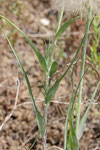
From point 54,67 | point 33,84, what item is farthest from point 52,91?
point 33,84

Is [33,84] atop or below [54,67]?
below

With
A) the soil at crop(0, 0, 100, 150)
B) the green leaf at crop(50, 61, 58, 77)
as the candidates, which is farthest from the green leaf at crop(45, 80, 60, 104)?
the soil at crop(0, 0, 100, 150)

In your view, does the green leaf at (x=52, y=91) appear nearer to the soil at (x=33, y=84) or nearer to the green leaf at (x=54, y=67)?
the green leaf at (x=54, y=67)

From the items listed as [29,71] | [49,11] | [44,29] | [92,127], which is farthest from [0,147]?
[49,11]

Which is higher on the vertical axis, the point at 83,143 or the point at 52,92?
the point at 52,92

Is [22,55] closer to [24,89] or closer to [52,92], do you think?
[24,89]

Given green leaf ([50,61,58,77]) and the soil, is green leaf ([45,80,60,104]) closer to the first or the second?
green leaf ([50,61,58,77])

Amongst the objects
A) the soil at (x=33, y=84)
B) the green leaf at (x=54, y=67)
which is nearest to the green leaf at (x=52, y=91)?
the green leaf at (x=54, y=67)

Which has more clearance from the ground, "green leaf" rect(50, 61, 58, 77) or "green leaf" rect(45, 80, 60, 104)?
"green leaf" rect(50, 61, 58, 77)

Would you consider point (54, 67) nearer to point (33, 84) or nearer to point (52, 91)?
point (52, 91)
